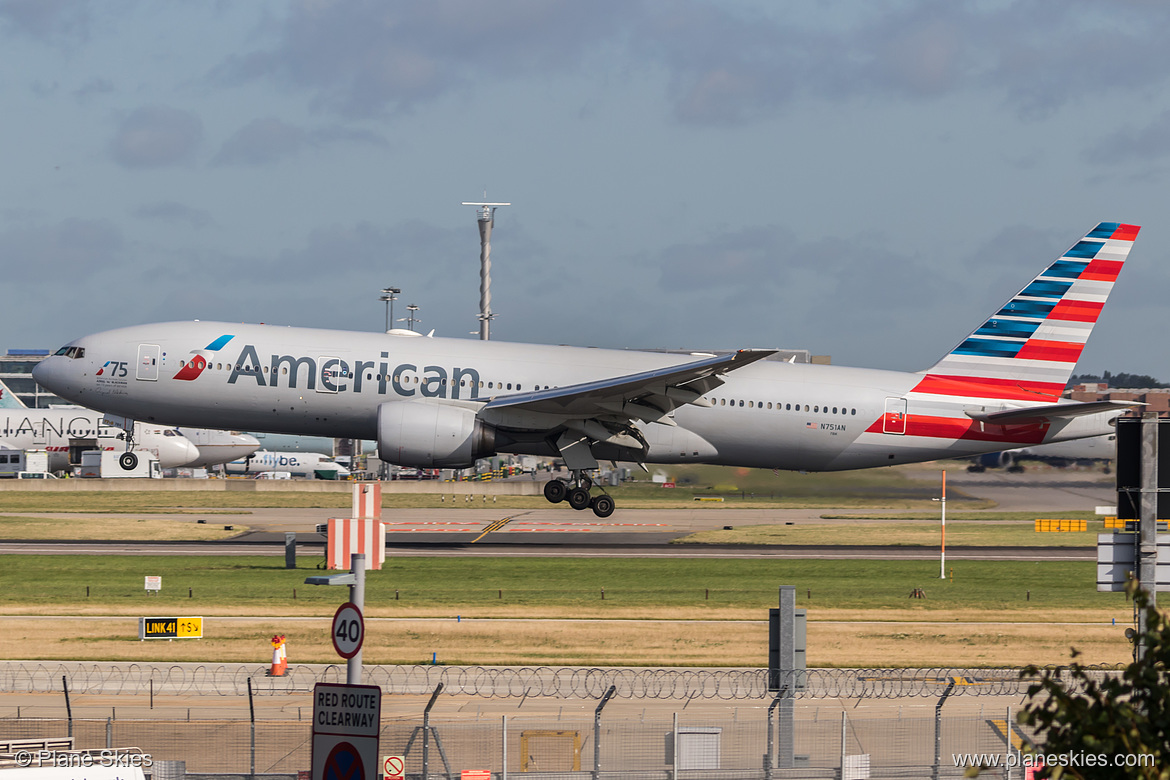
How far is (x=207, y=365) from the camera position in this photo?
37062 mm

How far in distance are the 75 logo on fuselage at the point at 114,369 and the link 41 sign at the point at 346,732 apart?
29185mm

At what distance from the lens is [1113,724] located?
23.0 feet

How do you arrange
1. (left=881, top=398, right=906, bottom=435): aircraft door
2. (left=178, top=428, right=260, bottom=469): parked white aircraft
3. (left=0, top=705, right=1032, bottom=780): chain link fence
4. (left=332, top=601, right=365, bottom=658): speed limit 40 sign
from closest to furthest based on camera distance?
(left=332, top=601, right=365, bottom=658): speed limit 40 sign, (left=0, top=705, right=1032, bottom=780): chain link fence, (left=881, top=398, right=906, bottom=435): aircraft door, (left=178, top=428, right=260, bottom=469): parked white aircraft

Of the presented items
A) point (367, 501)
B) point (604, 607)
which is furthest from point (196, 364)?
point (367, 501)

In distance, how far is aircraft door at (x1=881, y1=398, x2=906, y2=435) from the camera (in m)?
39.6

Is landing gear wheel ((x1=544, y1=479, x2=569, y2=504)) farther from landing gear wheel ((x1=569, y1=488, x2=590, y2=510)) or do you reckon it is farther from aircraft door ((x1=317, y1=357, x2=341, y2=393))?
aircraft door ((x1=317, y1=357, x2=341, y2=393))

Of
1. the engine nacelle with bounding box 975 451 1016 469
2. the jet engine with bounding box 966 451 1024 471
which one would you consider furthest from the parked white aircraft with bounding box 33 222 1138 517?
the engine nacelle with bounding box 975 451 1016 469

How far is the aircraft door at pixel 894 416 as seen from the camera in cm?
3959

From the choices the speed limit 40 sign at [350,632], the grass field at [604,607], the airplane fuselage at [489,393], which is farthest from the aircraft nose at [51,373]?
the speed limit 40 sign at [350,632]

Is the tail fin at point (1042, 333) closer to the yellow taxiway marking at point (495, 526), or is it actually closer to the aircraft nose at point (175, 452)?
the yellow taxiway marking at point (495, 526)

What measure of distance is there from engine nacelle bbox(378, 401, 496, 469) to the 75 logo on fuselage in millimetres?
8438

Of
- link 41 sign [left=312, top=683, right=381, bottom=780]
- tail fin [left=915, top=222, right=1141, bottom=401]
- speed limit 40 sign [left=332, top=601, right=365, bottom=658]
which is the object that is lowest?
link 41 sign [left=312, top=683, right=381, bottom=780]

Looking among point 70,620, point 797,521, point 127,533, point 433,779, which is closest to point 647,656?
point 433,779

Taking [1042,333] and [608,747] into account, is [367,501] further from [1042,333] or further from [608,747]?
[1042,333]
